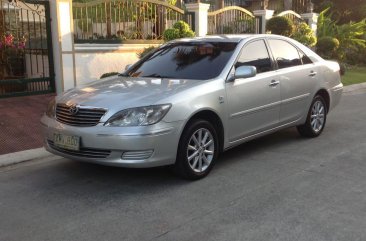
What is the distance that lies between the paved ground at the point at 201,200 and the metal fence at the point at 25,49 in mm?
4770

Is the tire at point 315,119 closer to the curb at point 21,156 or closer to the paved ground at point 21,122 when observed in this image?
the curb at point 21,156

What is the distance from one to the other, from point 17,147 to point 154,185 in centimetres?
262

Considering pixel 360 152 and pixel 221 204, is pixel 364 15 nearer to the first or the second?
pixel 360 152

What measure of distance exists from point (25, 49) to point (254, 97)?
22.0 feet

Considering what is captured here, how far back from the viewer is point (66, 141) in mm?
4938

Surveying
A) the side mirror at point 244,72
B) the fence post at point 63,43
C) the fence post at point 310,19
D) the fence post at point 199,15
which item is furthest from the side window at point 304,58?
the fence post at point 310,19

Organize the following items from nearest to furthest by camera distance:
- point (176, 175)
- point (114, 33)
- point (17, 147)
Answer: point (176, 175) → point (17, 147) → point (114, 33)

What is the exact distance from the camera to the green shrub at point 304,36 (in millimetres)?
16500

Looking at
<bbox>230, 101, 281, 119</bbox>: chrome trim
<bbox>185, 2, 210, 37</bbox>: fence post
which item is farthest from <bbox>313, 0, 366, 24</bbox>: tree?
<bbox>230, 101, 281, 119</bbox>: chrome trim

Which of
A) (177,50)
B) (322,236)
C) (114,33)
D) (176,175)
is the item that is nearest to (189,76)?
(177,50)

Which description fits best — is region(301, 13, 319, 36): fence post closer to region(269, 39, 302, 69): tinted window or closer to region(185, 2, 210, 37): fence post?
region(185, 2, 210, 37): fence post

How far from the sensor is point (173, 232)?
3879 mm

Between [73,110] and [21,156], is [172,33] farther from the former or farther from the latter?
[73,110]

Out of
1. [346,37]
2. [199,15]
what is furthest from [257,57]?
[346,37]
